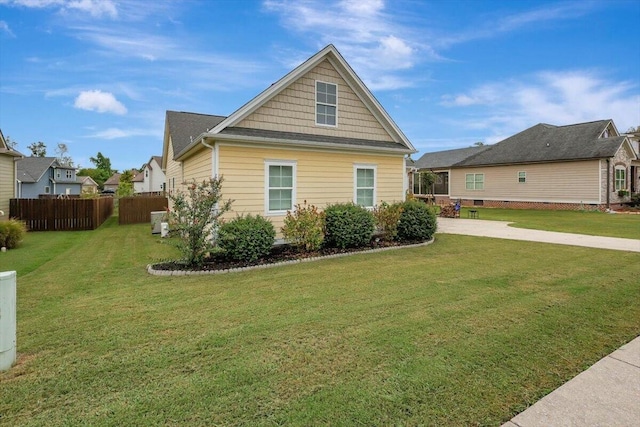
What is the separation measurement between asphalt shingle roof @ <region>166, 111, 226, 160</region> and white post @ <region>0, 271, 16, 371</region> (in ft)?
44.3

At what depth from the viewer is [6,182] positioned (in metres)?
14.7

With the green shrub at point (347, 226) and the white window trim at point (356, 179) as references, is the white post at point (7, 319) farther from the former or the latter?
the white window trim at point (356, 179)

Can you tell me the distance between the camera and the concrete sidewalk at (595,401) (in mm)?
2375

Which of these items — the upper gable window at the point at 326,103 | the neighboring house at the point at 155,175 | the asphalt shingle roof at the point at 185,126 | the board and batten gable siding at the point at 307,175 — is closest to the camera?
the board and batten gable siding at the point at 307,175

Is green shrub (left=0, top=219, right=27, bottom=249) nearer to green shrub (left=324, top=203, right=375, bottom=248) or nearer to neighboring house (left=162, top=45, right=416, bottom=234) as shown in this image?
neighboring house (left=162, top=45, right=416, bottom=234)

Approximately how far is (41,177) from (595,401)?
45975 mm

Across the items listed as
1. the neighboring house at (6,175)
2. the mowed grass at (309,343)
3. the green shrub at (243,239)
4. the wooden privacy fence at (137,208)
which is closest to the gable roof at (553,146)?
the mowed grass at (309,343)

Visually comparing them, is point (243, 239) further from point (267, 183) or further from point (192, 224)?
point (267, 183)

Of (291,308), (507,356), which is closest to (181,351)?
(291,308)

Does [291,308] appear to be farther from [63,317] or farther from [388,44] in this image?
[388,44]

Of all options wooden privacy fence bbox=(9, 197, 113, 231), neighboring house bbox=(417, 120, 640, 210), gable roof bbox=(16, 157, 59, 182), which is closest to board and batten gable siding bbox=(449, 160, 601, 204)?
neighboring house bbox=(417, 120, 640, 210)

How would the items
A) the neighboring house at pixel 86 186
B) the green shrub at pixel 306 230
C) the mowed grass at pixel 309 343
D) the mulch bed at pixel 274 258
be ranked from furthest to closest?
the neighboring house at pixel 86 186 → the green shrub at pixel 306 230 → the mulch bed at pixel 274 258 → the mowed grass at pixel 309 343

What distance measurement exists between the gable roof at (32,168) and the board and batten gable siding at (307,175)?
Result: 3390 cm

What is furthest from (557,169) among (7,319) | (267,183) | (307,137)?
(7,319)
